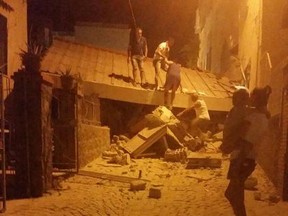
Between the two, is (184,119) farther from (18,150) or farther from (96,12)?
(96,12)

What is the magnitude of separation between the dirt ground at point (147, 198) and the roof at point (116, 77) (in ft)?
11.6

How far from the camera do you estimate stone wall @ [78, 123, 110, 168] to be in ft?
33.0

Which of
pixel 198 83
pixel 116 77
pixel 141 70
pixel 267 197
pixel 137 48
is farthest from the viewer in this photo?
pixel 198 83

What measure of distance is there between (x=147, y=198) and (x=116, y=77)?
751 cm

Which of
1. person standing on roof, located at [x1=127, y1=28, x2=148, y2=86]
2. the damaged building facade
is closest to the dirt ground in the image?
the damaged building facade

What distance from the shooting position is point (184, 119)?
45.6 ft

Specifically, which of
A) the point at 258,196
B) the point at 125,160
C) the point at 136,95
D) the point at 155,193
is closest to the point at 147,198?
the point at 155,193

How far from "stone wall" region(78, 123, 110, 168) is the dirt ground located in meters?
0.33

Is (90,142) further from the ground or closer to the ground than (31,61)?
closer to the ground

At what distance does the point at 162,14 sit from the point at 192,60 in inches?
134

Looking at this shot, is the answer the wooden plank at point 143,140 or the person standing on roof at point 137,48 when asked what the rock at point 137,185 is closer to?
the wooden plank at point 143,140

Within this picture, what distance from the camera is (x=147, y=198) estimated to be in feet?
25.5

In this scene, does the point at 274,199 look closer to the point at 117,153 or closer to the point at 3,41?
the point at 117,153

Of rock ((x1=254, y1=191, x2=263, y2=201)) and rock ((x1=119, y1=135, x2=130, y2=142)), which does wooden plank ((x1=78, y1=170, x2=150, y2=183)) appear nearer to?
rock ((x1=254, y1=191, x2=263, y2=201))
